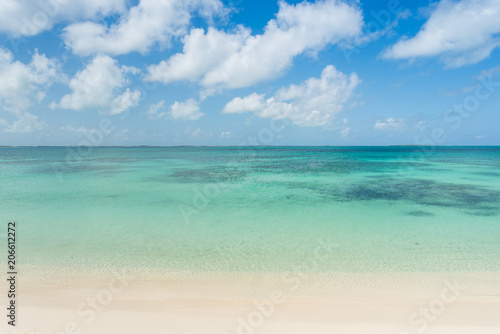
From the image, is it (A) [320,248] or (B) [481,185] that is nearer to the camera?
(A) [320,248]

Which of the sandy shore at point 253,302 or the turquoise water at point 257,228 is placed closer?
the sandy shore at point 253,302

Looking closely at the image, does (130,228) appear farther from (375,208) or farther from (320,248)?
(375,208)

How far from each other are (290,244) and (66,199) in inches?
555

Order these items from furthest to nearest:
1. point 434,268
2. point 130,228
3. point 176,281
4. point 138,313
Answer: point 130,228
point 434,268
point 176,281
point 138,313

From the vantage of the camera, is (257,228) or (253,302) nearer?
(253,302)

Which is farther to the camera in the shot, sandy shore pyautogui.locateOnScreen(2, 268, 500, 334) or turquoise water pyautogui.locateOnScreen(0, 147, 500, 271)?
→ turquoise water pyautogui.locateOnScreen(0, 147, 500, 271)

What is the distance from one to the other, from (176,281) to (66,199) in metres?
13.2

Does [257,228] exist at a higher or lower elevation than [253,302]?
higher

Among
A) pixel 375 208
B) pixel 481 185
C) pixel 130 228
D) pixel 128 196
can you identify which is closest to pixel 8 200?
pixel 128 196

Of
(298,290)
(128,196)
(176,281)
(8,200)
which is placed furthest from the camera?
(128,196)

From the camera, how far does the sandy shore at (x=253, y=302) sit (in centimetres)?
484

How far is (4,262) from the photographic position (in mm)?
7668

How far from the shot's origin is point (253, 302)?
5.70 m

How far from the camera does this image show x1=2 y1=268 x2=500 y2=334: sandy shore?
4840 millimetres
